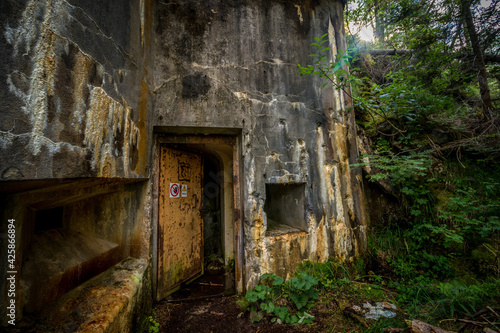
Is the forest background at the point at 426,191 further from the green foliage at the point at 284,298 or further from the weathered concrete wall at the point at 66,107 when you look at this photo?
the weathered concrete wall at the point at 66,107

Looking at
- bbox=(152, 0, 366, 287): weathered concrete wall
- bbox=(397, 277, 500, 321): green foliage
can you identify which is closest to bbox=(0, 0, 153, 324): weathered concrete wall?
bbox=(152, 0, 366, 287): weathered concrete wall

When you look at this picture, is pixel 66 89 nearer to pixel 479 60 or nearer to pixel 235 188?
pixel 235 188

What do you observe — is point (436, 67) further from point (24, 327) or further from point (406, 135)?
point (24, 327)

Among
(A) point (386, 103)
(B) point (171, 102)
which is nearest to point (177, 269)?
(B) point (171, 102)

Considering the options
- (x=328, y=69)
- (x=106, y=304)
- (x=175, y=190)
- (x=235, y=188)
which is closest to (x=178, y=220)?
(x=175, y=190)

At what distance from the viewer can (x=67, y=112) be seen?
54.2 inches

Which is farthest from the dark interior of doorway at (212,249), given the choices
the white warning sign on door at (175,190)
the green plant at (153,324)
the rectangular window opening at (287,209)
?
the rectangular window opening at (287,209)

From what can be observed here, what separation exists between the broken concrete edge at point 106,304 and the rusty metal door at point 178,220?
1.38 ft

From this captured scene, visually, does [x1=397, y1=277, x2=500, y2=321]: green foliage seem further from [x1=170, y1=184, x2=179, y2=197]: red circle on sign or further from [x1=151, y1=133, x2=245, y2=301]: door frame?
[x1=170, y1=184, x2=179, y2=197]: red circle on sign

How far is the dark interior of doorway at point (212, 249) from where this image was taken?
9.93 feet

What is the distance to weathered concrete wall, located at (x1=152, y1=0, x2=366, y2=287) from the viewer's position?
9.09ft

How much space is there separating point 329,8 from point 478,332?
448 cm

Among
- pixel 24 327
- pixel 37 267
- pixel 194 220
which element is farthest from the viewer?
pixel 194 220

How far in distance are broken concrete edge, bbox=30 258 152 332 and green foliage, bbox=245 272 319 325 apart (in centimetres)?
120
